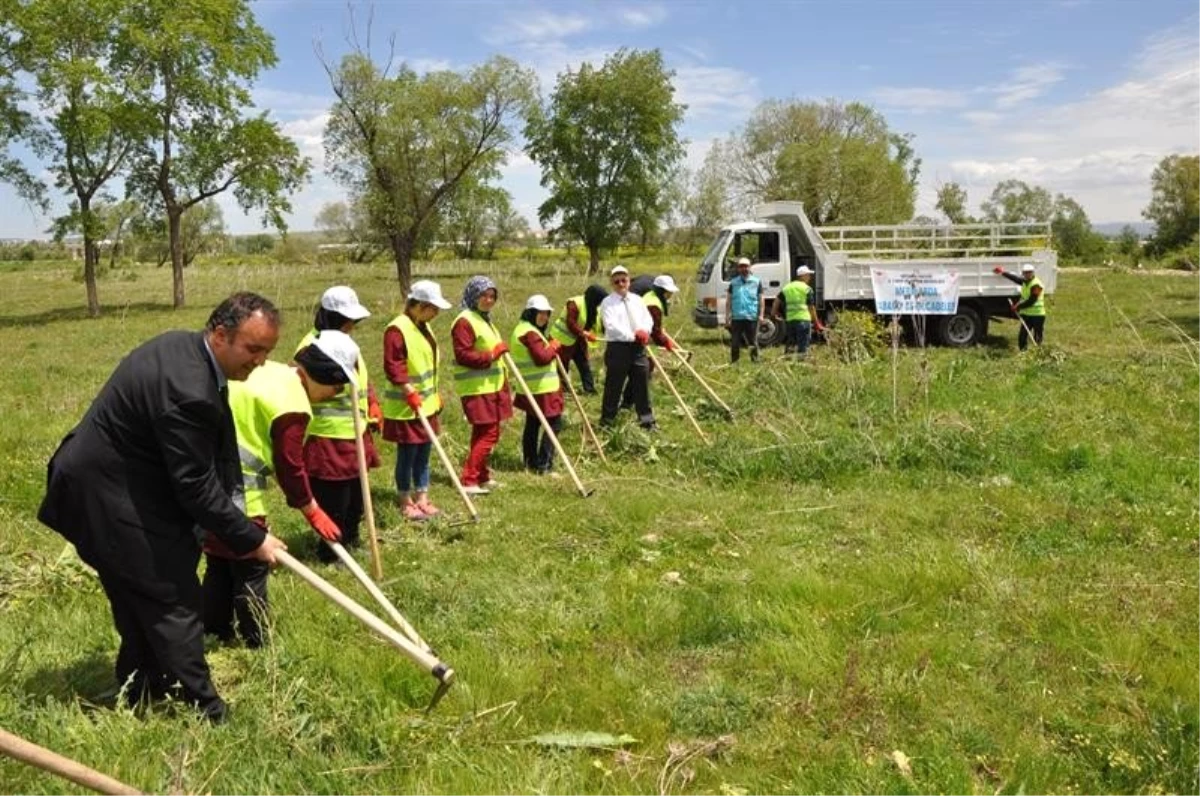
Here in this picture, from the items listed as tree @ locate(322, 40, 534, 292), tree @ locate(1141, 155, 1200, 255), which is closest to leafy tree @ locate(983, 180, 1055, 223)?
tree @ locate(1141, 155, 1200, 255)

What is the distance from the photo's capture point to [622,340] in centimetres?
870

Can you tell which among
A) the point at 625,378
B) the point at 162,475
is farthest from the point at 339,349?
the point at 625,378

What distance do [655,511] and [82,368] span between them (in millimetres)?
12642

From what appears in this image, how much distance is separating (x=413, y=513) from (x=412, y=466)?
1.27 ft

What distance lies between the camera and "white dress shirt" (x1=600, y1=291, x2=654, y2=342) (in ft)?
28.5

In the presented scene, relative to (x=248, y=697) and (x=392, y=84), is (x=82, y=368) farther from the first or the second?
(x=392, y=84)

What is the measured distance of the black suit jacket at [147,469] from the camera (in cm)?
315

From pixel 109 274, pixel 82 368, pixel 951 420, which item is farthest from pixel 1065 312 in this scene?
pixel 109 274

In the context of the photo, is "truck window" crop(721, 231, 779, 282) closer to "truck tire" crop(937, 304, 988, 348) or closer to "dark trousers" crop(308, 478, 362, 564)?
"truck tire" crop(937, 304, 988, 348)

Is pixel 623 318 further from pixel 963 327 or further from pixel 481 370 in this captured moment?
pixel 963 327

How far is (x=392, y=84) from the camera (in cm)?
2981

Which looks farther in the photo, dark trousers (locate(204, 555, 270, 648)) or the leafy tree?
the leafy tree

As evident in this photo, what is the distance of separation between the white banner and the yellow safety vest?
42.0 feet

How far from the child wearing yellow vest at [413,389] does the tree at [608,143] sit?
122 ft
